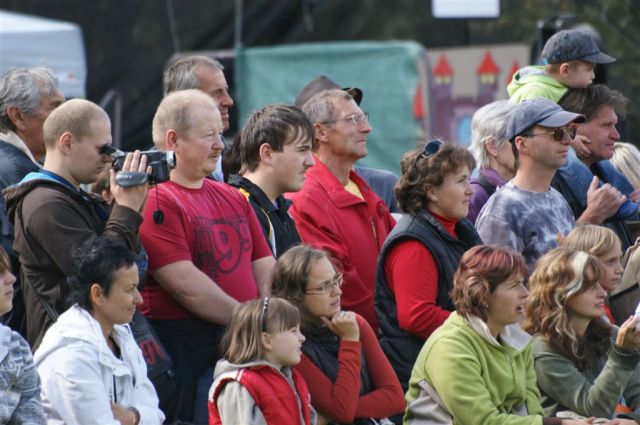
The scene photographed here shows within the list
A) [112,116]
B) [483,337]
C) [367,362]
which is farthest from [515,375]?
[112,116]

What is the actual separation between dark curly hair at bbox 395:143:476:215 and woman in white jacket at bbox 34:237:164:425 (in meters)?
1.51

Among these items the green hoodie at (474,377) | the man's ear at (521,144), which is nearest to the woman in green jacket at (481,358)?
the green hoodie at (474,377)

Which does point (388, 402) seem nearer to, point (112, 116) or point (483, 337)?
point (483, 337)

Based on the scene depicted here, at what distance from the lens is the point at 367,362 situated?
5270mm

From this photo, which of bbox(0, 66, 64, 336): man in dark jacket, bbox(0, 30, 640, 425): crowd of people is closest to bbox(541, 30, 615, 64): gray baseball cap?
bbox(0, 30, 640, 425): crowd of people

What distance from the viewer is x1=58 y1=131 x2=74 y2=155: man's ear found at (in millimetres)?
5121

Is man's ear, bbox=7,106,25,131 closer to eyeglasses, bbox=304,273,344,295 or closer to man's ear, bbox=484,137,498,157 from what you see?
eyeglasses, bbox=304,273,344,295

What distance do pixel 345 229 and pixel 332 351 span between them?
92cm

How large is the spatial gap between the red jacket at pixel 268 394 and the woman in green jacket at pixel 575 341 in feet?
3.73

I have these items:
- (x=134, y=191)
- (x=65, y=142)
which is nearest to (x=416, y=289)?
(x=134, y=191)

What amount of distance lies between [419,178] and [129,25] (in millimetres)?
6613

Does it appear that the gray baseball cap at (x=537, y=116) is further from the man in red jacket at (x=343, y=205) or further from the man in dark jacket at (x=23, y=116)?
the man in dark jacket at (x=23, y=116)

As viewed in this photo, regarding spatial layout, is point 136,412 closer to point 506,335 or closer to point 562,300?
point 506,335

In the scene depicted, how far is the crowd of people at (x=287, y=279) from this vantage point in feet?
15.6
